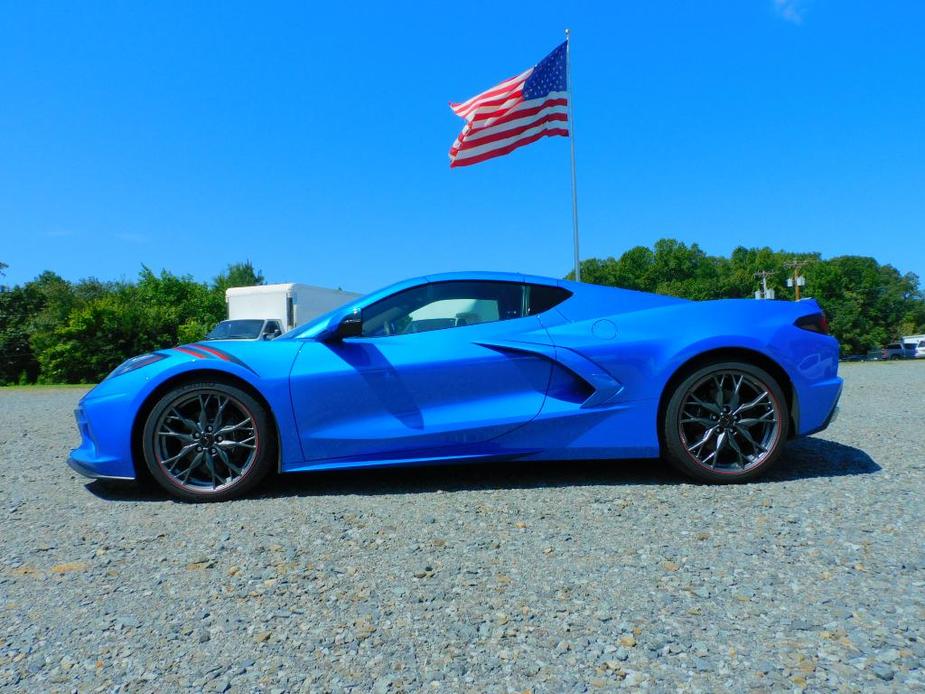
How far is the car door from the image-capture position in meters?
3.22

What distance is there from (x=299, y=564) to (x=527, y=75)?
1145cm

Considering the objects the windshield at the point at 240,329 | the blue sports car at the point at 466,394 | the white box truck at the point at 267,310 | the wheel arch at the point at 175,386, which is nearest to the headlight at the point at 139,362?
the blue sports car at the point at 466,394

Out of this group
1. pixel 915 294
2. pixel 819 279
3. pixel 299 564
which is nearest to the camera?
pixel 299 564

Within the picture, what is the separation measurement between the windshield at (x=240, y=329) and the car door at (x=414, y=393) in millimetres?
12941

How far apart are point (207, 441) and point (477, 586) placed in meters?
1.92

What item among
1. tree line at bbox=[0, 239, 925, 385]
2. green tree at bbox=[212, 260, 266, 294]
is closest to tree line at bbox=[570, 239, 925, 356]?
tree line at bbox=[0, 239, 925, 385]

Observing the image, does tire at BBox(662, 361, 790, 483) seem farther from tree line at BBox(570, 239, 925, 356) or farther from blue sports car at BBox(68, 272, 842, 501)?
tree line at BBox(570, 239, 925, 356)

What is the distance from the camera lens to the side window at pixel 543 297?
3471mm

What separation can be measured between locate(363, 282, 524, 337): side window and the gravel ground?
0.96 meters

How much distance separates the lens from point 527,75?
11633 millimetres

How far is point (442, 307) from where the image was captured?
3461 millimetres

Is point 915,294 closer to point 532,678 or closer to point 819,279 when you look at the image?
point 819,279

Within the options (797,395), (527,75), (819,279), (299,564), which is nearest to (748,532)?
(797,395)

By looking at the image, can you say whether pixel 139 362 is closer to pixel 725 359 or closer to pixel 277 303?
pixel 725 359
